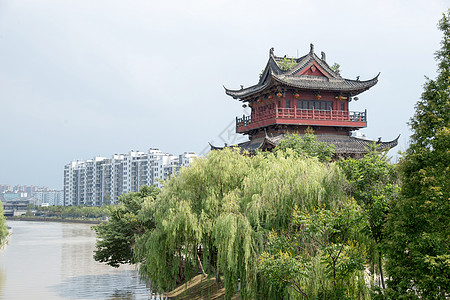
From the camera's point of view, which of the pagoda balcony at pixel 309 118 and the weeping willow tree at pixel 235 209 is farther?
the pagoda balcony at pixel 309 118

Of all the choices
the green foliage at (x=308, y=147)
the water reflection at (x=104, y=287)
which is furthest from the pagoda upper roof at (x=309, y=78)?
the water reflection at (x=104, y=287)

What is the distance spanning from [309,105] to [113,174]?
117820 millimetres

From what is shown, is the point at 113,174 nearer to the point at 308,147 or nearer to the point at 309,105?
the point at 309,105

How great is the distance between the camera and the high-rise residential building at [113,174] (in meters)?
122

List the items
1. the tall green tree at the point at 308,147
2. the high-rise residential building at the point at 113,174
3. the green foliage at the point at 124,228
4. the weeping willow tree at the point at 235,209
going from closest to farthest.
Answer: the weeping willow tree at the point at 235,209 → the tall green tree at the point at 308,147 → the green foliage at the point at 124,228 → the high-rise residential building at the point at 113,174

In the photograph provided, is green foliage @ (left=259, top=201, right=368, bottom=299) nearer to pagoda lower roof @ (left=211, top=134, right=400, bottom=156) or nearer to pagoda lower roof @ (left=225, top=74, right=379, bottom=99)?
pagoda lower roof @ (left=211, top=134, right=400, bottom=156)

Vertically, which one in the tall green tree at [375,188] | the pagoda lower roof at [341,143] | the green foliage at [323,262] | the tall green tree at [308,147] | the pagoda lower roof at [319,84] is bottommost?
the green foliage at [323,262]

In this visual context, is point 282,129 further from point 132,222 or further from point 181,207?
point 181,207

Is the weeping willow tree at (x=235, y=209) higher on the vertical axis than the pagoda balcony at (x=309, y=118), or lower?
lower

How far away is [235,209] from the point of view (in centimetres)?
1414

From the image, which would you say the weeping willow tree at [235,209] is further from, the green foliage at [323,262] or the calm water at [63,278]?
the calm water at [63,278]

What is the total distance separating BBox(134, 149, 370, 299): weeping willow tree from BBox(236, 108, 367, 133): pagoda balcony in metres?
8.05

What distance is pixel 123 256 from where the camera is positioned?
80.9 feet

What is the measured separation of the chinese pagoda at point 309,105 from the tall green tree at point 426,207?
586 inches
